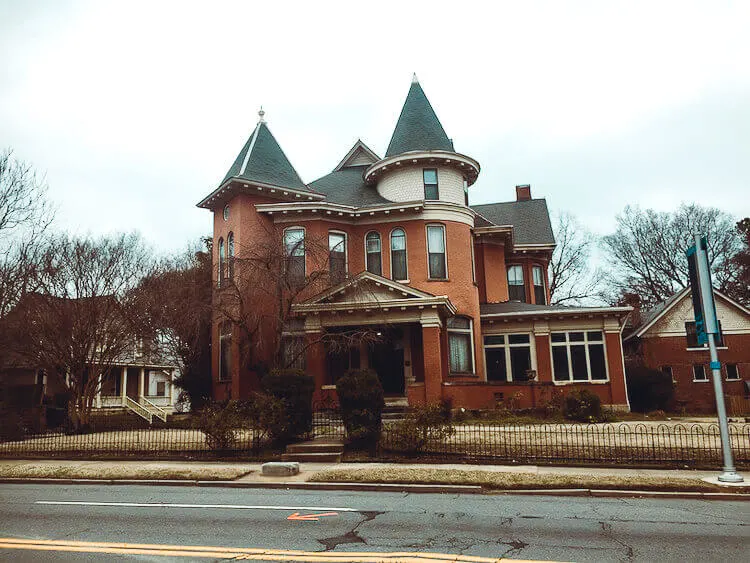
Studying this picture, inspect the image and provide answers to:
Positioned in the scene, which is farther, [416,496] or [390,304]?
[390,304]

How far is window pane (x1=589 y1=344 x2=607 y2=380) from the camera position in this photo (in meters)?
27.9

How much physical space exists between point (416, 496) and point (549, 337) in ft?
60.5

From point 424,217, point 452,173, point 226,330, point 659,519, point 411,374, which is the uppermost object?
point 452,173

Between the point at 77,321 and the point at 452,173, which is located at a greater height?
the point at 452,173

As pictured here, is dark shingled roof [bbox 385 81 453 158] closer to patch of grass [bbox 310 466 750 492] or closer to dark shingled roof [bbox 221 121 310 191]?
dark shingled roof [bbox 221 121 310 191]

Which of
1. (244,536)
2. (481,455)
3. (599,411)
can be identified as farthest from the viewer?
(599,411)

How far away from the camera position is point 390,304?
2395 cm

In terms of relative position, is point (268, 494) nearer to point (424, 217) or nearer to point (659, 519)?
point (659, 519)

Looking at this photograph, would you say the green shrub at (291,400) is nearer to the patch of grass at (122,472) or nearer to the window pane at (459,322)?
the patch of grass at (122,472)

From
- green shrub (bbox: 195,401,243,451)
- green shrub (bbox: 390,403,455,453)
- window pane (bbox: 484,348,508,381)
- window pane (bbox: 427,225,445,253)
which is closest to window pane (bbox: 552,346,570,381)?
window pane (bbox: 484,348,508,381)

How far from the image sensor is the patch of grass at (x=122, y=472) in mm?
13664

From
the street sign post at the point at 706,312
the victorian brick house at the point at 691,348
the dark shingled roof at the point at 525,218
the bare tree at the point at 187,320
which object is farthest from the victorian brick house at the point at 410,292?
the street sign post at the point at 706,312

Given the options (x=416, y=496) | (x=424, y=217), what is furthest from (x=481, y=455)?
(x=424, y=217)

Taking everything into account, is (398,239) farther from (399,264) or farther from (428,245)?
(428,245)
